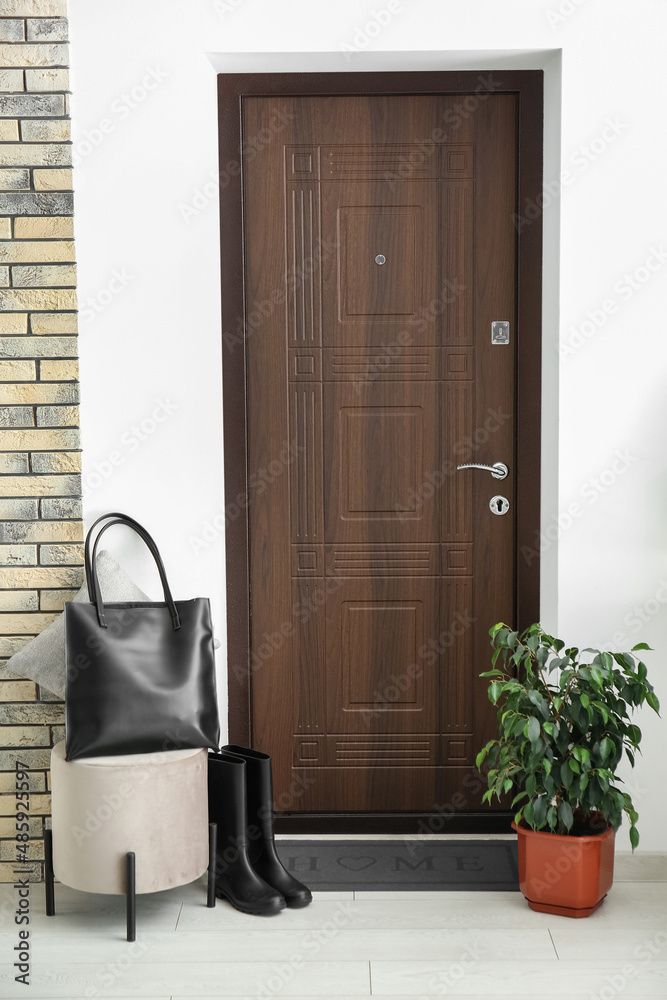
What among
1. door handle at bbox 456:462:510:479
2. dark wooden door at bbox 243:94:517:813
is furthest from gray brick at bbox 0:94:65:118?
door handle at bbox 456:462:510:479

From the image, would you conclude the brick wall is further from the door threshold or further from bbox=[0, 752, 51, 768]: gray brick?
the door threshold

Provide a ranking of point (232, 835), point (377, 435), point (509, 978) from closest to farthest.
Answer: point (509, 978) < point (232, 835) < point (377, 435)

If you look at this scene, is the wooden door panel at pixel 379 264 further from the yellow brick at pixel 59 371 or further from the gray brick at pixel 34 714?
the gray brick at pixel 34 714

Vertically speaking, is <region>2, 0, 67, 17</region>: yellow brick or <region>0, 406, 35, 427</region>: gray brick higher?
<region>2, 0, 67, 17</region>: yellow brick

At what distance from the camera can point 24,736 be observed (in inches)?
93.7

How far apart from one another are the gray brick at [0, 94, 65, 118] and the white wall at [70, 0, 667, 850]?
0.18 feet

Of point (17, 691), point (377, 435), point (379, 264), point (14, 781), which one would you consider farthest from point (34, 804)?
point (379, 264)

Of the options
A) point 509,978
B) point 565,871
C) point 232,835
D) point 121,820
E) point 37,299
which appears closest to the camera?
point 509,978

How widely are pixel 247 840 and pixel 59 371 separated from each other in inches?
52.0

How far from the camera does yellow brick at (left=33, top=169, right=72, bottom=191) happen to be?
2.33 meters

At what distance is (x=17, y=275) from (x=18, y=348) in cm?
19

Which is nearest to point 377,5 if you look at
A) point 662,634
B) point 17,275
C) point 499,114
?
point 499,114

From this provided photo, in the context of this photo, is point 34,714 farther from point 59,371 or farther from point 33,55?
point 33,55

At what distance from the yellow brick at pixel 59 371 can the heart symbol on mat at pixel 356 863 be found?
1497mm
